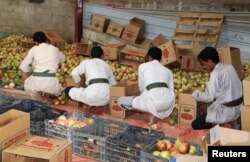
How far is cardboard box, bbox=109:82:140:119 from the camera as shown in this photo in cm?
588

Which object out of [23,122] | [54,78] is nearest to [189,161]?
[23,122]

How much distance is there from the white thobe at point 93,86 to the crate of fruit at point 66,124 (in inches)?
31.0

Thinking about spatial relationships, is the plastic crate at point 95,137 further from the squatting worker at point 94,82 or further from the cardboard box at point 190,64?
the cardboard box at point 190,64

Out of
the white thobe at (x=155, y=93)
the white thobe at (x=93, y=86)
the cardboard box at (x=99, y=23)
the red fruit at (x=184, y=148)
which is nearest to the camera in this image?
the red fruit at (x=184, y=148)

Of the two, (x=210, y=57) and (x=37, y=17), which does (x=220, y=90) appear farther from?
(x=37, y=17)

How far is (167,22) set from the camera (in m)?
8.53

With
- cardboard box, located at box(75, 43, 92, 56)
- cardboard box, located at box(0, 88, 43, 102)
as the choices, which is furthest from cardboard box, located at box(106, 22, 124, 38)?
cardboard box, located at box(0, 88, 43, 102)

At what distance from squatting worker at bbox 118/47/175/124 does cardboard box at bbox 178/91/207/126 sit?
0.18 metres

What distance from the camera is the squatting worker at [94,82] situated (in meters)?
5.75

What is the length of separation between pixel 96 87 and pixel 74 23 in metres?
4.48

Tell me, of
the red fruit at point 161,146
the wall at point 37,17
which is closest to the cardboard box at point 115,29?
the wall at point 37,17

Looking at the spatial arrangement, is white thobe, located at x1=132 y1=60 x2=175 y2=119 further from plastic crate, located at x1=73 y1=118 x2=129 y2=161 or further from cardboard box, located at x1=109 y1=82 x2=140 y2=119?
plastic crate, located at x1=73 y1=118 x2=129 y2=161

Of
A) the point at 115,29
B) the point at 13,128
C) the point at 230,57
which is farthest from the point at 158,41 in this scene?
the point at 13,128

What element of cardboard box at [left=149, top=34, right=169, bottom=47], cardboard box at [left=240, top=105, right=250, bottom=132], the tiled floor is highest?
cardboard box at [left=149, top=34, right=169, bottom=47]
